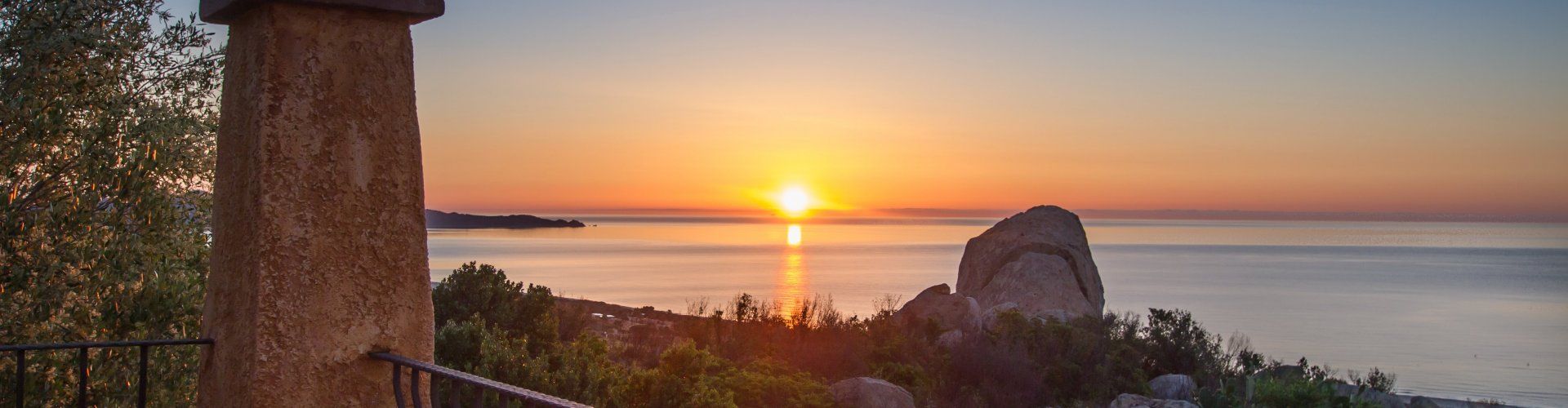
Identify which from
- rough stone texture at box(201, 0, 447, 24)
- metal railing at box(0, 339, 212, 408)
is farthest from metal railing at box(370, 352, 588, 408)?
rough stone texture at box(201, 0, 447, 24)

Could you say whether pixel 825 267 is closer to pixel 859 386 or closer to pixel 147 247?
pixel 859 386

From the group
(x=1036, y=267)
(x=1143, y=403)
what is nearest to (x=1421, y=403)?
(x=1143, y=403)

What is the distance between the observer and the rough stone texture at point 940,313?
14.2 m

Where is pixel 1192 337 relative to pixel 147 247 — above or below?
below

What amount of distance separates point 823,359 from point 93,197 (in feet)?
27.2

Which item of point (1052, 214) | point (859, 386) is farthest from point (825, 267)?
point (859, 386)

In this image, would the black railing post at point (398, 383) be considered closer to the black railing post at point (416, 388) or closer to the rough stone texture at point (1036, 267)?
the black railing post at point (416, 388)

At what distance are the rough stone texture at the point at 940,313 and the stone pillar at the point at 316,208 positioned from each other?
35.7 ft

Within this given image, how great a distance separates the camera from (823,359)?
1265 centimetres

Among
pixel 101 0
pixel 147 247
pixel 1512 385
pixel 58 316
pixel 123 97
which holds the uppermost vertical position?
pixel 101 0

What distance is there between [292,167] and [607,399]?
5497mm

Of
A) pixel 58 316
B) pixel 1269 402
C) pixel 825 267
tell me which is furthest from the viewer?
pixel 825 267

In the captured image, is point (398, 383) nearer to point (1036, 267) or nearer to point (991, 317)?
point (991, 317)

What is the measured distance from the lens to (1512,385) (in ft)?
56.3
